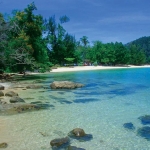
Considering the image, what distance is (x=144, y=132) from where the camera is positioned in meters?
7.75

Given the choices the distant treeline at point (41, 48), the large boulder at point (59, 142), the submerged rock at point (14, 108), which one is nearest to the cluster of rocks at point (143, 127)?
the large boulder at point (59, 142)

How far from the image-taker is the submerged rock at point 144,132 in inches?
289

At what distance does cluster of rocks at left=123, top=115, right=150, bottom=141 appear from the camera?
7526 mm

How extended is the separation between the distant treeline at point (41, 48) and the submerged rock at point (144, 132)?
19567 millimetres

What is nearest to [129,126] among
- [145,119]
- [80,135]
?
[145,119]

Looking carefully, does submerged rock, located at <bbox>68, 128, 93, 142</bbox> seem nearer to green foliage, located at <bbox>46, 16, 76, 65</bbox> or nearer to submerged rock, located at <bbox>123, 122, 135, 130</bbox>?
submerged rock, located at <bbox>123, 122, 135, 130</bbox>

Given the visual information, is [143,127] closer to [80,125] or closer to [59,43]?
[80,125]

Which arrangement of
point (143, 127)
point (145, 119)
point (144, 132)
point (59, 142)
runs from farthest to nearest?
point (145, 119), point (143, 127), point (144, 132), point (59, 142)

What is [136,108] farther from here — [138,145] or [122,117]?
[138,145]

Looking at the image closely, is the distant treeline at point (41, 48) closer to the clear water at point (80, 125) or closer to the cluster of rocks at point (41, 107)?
the cluster of rocks at point (41, 107)

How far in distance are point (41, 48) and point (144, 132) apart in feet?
96.5

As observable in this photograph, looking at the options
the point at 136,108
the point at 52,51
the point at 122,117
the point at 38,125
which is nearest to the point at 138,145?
the point at 122,117

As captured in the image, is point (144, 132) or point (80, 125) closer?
point (144, 132)

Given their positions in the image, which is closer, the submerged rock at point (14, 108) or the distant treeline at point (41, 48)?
the submerged rock at point (14, 108)
